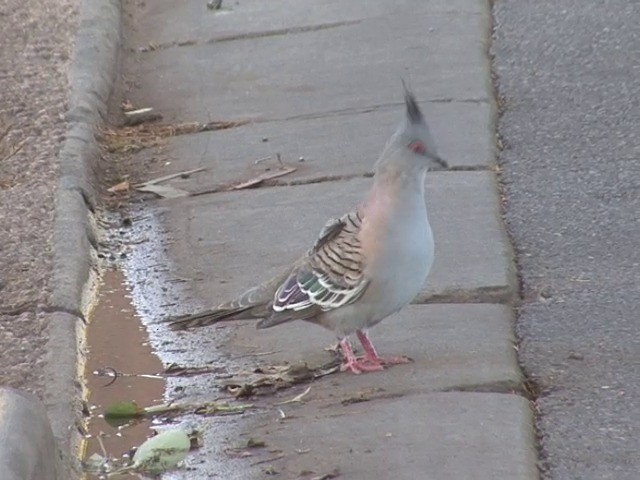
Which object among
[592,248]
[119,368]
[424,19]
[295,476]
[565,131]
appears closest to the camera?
[295,476]

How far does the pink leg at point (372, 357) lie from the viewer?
4820mm

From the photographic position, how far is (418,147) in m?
4.65

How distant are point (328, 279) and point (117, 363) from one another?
858 mm

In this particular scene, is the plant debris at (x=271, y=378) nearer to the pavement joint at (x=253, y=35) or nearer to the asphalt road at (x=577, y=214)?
the asphalt road at (x=577, y=214)

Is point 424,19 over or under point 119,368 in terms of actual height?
over

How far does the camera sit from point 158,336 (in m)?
5.33

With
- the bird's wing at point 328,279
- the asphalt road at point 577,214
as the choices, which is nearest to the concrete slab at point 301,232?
the asphalt road at point 577,214

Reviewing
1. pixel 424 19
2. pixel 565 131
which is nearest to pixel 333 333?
pixel 565 131

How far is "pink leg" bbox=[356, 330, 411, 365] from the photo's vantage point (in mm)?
4820

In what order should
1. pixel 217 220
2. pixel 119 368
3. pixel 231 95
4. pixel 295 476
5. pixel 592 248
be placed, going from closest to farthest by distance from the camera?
pixel 295 476 → pixel 119 368 → pixel 592 248 → pixel 217 220 → pixel 231 95

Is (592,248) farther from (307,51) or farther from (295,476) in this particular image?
(307,51)

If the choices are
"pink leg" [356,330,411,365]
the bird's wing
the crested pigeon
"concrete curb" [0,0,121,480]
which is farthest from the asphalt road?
"concrete curb" [0,0,121,480]

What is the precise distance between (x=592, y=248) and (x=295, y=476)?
78.4 inches

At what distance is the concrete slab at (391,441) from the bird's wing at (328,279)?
13.0 inches
